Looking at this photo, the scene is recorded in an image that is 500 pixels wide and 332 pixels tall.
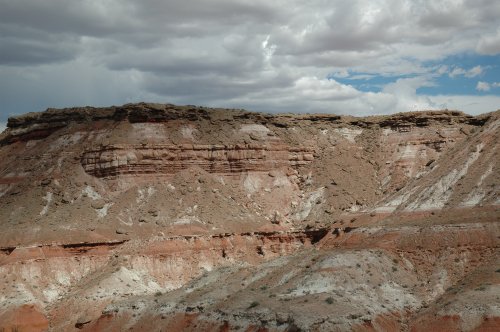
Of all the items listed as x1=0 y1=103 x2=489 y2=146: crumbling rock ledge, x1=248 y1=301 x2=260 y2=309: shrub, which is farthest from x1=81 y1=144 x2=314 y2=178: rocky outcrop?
x1=248 y1=301 x2=260 y2=309: shrub

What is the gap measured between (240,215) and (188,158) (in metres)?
7.67

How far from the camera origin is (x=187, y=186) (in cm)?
7456

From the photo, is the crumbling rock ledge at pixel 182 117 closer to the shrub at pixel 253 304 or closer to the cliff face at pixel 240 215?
the cliff face at pixel 240 215

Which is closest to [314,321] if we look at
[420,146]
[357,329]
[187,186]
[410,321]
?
[357,329]

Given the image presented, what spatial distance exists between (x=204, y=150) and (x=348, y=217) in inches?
729

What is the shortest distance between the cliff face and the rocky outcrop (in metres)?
0.13

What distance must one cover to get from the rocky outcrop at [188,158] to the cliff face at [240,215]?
0.13 metres

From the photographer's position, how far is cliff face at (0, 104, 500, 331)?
1917 inches

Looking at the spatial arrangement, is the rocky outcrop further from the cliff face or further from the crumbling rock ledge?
the crumbling rock ledge

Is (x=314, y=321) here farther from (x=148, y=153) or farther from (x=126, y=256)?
(x=148, y=153)

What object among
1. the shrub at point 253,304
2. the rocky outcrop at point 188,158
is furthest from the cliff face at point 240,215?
the shrub at point 253,304

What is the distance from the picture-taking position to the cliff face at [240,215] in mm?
48688

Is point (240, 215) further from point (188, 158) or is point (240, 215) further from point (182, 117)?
point (182, 117)

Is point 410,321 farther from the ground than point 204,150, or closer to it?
closer to it
